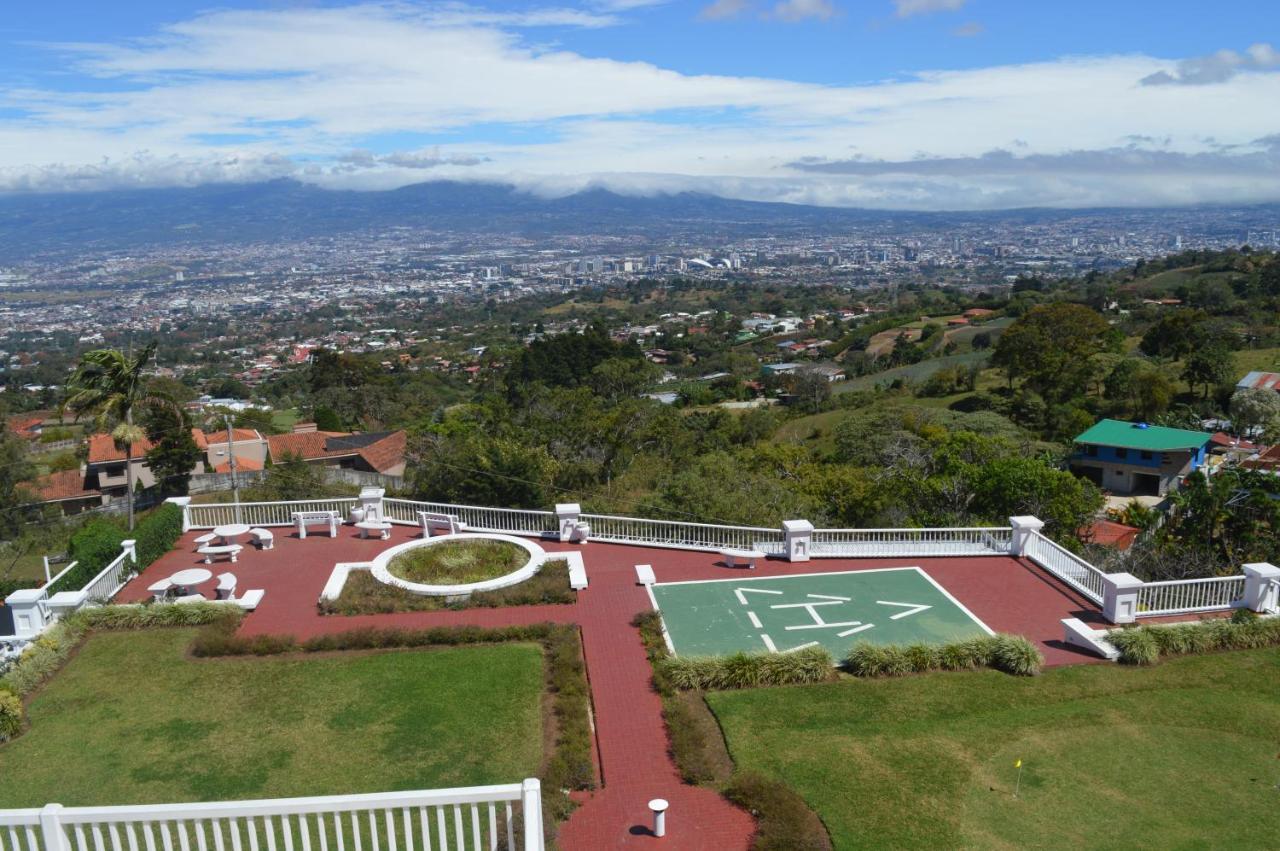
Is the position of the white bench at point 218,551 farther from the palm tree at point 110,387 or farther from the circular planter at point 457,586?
the palm tree at point 110,387

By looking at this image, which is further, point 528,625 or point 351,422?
point 351,422

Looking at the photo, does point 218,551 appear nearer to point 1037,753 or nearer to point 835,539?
point 835,539

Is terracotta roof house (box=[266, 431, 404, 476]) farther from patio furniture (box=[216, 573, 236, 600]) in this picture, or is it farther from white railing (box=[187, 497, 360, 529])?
patio furniture (box=[216, 573, 236, 600])

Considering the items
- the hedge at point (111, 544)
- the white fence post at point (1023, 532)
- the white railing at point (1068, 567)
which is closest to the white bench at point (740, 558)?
the white fence post at point (1023, 532)

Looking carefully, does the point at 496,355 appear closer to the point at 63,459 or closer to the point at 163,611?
the point at 63,459

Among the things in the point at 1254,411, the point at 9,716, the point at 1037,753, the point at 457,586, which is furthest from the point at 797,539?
the point at 1254,411

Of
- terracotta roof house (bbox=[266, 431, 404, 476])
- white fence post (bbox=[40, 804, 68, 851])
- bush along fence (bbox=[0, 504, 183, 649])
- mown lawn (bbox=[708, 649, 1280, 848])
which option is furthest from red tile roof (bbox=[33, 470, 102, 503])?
white fence post (bbox=[40, 804, 68, 851])

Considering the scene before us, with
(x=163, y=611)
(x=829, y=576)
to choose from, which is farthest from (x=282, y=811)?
(x=829, y=576)
